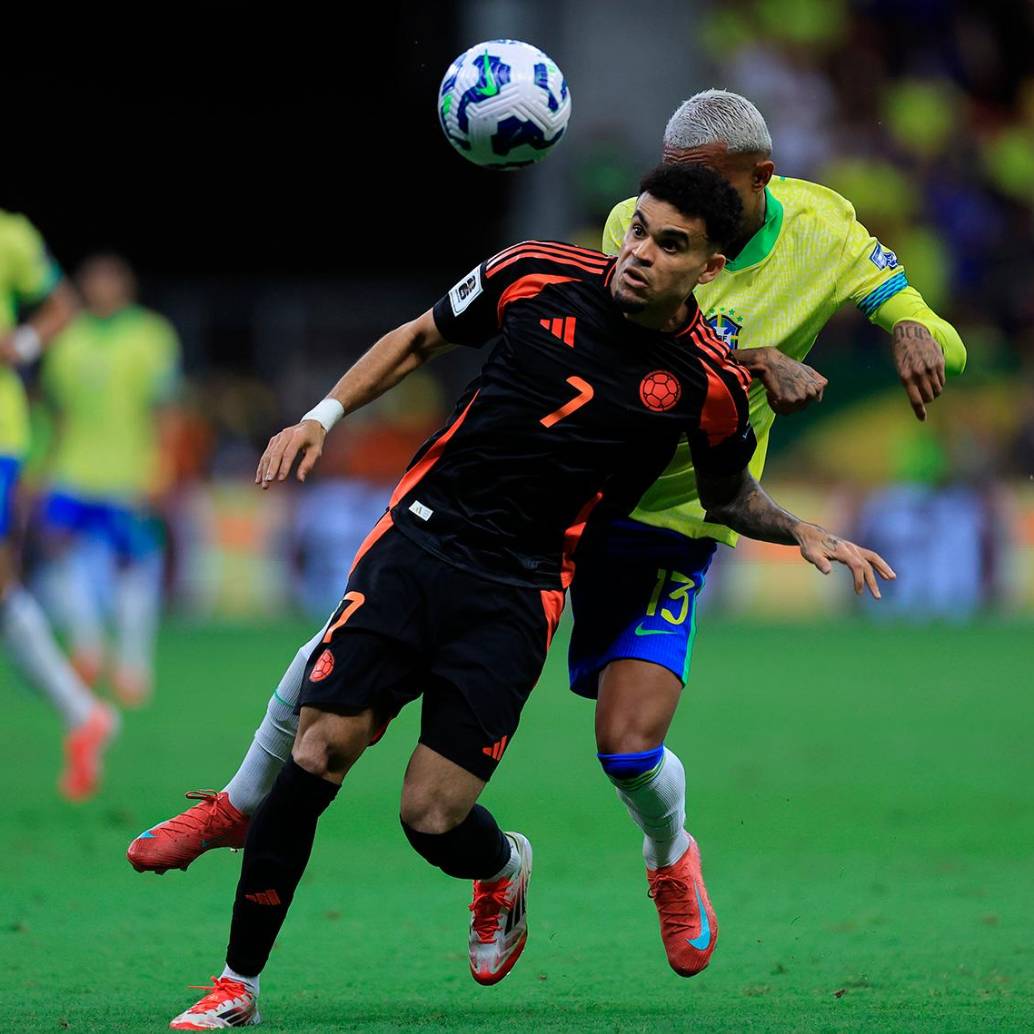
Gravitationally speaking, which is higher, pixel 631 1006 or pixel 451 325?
pixel 451 325

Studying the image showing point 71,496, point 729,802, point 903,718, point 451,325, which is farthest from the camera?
point 71,496

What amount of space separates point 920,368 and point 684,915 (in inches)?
67.6

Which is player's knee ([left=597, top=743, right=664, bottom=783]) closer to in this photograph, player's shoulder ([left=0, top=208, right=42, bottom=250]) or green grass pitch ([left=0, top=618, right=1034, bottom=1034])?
green grass pitch ([left=0, top=618, right=1034, bottom=1034])

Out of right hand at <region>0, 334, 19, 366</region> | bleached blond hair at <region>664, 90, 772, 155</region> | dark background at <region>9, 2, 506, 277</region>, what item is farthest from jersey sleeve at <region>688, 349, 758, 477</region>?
dark background at <region>9, 2, 506, 277</region>

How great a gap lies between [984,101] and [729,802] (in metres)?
15.7

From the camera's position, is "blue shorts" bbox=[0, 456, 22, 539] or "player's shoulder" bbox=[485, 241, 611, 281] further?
"blue shorts" bbox=[0, 456, 22, 539]

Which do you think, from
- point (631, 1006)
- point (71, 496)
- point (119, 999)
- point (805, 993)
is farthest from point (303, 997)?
point (71, 496)

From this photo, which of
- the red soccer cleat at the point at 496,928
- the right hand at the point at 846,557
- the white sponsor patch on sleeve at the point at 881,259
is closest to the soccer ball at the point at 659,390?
the right hand at the point at 846,557

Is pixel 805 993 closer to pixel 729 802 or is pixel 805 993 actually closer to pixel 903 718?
pixel 729 802

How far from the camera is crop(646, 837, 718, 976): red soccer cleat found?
5.67 metres

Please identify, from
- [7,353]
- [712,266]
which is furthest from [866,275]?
[7,353]

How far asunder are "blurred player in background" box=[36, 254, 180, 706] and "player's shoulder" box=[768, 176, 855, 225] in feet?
26.2

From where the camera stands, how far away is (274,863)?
4.96m

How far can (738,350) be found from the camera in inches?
222
